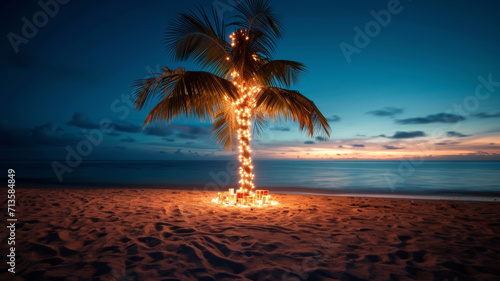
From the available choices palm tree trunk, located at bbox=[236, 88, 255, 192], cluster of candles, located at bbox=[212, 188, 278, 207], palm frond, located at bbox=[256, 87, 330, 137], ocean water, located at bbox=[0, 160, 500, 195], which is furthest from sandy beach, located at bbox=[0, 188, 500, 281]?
ocean water, located at bbox=[0, 160, 500, 195]

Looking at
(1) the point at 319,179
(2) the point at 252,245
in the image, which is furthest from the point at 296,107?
(1) the point at 319,179

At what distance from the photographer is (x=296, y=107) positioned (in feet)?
18.0

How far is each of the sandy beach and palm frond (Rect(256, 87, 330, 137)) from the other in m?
2.26

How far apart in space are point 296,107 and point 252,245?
3442 millimetres

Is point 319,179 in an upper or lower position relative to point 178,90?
lower

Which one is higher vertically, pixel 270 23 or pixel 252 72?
pixel 270 23

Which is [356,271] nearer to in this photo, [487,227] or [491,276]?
[491,276]

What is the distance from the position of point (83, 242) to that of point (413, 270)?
11.9 feet

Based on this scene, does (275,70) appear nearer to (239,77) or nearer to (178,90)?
(239,77)

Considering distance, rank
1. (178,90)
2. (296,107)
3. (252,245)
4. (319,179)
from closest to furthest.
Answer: (252,245)
(178,90)
(296,107)
(319,179)

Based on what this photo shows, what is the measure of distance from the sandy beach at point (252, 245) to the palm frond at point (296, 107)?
2259 millimetres

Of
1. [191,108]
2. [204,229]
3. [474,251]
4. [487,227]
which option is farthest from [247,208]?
[487,227]

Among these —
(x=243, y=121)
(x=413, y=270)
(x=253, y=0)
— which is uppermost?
(x=253, y=0)

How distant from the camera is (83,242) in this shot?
293 centimetres
